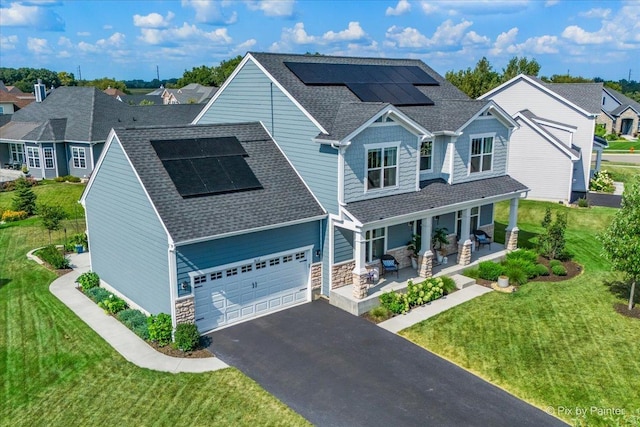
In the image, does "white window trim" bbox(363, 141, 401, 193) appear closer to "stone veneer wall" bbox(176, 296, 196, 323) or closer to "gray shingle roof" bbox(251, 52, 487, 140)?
"gray shingle roof" bbox(251, 52, 487, 140)

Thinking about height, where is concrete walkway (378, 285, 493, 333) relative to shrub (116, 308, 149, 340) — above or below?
below

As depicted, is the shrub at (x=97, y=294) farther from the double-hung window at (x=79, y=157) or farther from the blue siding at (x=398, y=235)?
the double-hung window at (x=79, y=157)

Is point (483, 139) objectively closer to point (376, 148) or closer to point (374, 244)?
point (376, 148)

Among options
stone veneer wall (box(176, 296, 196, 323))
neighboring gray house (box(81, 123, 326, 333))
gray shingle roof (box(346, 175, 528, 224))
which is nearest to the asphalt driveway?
stone veneer wall (box(176, 296, 196, 323))

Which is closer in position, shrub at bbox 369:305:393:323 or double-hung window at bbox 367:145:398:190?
shrub at bbox 369:305:393:323

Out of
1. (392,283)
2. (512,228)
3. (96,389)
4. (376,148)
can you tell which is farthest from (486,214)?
(96,389)

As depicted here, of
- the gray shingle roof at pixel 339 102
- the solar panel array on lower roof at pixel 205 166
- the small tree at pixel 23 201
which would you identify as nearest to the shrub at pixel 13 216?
the small tree at pixel 23 201

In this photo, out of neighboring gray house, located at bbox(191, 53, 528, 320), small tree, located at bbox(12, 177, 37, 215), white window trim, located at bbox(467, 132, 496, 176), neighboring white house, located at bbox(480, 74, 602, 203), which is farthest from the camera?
neighboring white house, located at bbox(480, 74, 602, 203)
